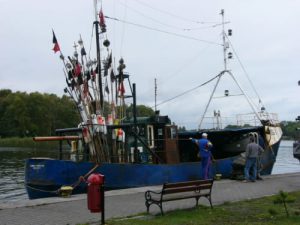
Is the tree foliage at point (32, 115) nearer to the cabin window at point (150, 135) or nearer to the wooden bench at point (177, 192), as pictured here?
the cabin window at point (150, 135)

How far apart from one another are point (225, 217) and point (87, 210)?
11.6ft

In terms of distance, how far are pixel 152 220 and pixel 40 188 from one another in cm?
841

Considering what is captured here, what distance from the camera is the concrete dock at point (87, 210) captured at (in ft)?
36.9

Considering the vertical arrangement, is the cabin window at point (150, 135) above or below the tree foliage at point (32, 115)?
below

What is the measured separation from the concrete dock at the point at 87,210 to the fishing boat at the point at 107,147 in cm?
229

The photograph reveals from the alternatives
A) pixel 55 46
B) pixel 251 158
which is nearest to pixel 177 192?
pixel 251 158

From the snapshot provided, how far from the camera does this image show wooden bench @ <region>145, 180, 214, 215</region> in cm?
1157

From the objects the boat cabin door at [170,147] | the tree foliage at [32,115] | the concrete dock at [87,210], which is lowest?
the concrete dock at [87,210]

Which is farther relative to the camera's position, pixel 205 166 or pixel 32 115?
pixel 32 115

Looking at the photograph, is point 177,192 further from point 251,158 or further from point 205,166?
point 251,158

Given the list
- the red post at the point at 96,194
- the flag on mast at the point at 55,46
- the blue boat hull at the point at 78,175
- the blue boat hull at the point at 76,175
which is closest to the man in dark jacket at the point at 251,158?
the blue boat hull at the point at 78,175

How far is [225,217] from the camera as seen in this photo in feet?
36.7

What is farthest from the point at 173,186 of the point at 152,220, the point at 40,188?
the point at 40,188

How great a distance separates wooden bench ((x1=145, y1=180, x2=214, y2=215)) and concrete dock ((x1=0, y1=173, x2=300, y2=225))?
0.43 m
